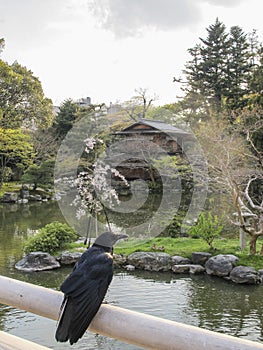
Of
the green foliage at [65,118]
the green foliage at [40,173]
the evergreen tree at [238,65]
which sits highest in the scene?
the evergreen tree at [238,65]

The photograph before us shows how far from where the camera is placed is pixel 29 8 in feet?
19.1

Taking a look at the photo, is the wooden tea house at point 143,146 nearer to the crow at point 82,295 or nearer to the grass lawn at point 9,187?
the grass lawn at point 9,187

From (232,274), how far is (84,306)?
4995mm

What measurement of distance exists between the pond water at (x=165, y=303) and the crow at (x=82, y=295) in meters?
2.74

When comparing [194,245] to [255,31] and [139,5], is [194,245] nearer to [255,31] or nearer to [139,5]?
[139,5]

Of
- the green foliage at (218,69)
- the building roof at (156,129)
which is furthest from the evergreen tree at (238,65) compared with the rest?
the building roof at (156,129)

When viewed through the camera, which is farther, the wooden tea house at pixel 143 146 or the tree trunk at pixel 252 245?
the wooden tea house at pixel 143 146

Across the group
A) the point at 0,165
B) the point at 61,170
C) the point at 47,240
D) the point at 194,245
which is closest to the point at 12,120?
the point at 0,165

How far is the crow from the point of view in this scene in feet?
3.75

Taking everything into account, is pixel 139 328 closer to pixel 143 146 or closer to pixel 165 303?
pixel 165 303

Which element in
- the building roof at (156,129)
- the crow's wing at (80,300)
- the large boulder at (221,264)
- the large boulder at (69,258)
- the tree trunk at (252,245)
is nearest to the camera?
the crow's wing at (80,300)

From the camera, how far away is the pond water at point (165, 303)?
3.95 m

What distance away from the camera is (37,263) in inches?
245

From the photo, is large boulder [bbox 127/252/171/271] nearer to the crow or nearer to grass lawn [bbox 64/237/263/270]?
grass lawn [bbox 64/237/263/270]
